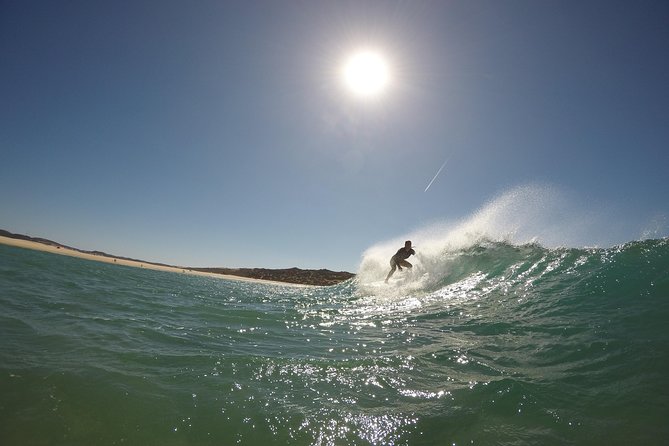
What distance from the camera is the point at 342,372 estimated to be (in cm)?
394

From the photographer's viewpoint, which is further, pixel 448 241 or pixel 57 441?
pixel 448 241

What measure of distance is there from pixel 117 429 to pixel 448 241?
15.4 m

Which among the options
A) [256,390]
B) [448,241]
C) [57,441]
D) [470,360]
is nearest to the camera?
[57,441]

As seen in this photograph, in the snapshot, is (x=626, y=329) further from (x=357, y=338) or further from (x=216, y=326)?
(x=216, y=326)

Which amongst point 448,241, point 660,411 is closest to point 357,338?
point 660,411

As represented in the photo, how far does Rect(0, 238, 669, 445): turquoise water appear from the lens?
2588mm

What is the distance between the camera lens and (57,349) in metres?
3.70

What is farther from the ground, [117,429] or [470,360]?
[470,360]

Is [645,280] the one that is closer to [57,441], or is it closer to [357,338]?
[357,338]

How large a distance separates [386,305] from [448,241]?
24.2ft

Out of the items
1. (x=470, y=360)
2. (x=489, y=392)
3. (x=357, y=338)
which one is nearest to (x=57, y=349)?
(x=357, y=338)

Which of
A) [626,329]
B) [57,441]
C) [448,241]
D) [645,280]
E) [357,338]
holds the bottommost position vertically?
[57,441]

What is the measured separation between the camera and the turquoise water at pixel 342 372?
2588mm

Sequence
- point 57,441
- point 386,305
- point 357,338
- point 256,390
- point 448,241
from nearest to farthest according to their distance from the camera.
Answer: point 57,441 < point 256,390 < point 357,338 < point 386,305 < point 448,241
